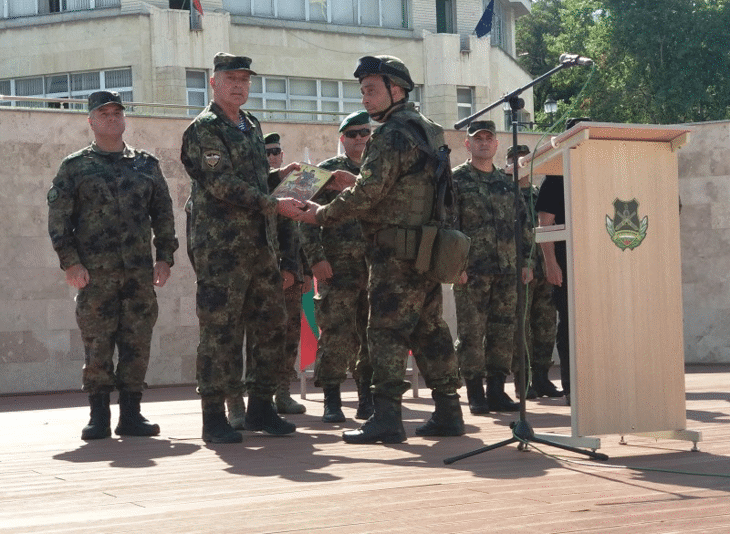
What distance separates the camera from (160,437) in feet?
25.3

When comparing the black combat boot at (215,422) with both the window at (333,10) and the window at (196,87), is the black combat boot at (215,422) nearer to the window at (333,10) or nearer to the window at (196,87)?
the window at (196,87)

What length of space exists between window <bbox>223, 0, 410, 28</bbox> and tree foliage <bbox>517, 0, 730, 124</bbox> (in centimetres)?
593

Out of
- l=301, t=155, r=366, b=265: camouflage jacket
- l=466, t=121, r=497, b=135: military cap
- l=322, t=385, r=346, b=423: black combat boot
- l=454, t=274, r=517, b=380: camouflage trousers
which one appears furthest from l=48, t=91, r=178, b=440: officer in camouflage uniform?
l=466, t=121, r=497, b=135: military cap

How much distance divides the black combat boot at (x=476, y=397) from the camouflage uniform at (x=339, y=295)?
766 mm

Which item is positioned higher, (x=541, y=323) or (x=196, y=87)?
(x=196, y=87)

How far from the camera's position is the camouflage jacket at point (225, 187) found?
22.9 ft

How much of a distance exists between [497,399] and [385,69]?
314cm

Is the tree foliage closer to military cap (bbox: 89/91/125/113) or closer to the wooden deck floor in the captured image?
military cap (bbox: 89/91/125/113)

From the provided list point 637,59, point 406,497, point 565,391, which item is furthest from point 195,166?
point 637,59

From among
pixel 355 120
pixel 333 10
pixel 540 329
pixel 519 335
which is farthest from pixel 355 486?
pixel 333 10

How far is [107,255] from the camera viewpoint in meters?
7.71

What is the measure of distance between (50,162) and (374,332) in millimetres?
7429

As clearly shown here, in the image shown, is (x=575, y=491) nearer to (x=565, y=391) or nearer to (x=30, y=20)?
(x=565, y=391)

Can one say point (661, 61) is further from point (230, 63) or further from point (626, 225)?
point (626, 225)
